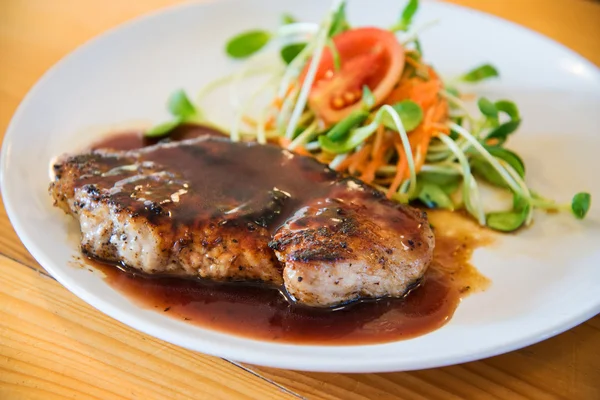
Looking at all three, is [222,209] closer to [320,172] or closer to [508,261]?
[320,172]

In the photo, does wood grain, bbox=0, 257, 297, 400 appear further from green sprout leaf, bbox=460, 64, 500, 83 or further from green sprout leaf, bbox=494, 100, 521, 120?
green sprout leaf, bbox=460, 64, 500, 83

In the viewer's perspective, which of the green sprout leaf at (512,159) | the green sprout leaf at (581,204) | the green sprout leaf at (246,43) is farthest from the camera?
the green sprout leaf at (246,43)

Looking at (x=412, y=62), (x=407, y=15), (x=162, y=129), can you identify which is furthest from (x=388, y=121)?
(x=162, y=129)

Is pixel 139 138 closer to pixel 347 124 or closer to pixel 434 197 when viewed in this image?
pixel 347 124

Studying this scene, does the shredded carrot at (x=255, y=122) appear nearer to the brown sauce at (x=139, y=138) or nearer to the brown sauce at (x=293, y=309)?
the brown sauce at (x=139, y=138)

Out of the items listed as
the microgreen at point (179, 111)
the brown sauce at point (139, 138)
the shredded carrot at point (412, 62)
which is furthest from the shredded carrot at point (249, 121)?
the shredded carrot at point (412, 62)

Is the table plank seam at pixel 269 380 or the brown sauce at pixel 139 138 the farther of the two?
the brown sauce at pixel 139 138

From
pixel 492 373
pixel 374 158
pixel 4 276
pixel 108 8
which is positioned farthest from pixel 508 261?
pixel 108 8
